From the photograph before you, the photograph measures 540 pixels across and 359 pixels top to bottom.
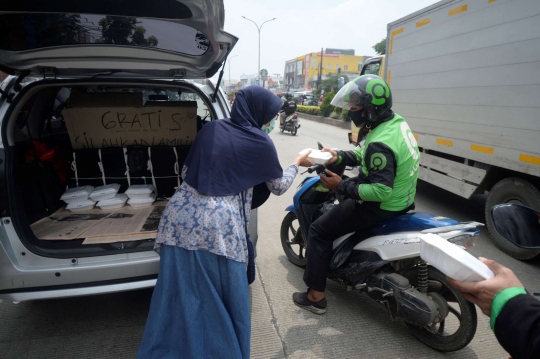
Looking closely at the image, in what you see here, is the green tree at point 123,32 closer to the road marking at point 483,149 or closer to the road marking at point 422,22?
the road marking at point 483,149

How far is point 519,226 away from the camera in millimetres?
1267

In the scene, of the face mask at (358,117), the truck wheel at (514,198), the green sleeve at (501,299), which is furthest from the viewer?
the truck wheel at (514,198)

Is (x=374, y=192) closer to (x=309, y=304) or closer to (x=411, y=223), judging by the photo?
(x=411, y=223)

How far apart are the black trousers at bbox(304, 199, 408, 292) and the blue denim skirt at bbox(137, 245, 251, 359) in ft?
2.80

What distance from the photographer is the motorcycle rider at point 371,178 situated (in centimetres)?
223

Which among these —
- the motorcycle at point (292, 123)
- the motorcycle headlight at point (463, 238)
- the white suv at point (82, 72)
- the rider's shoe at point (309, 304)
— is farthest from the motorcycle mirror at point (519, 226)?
the motorcycle at point (292, 123)

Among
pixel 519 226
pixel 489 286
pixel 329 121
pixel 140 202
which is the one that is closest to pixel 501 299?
pixel 489 286

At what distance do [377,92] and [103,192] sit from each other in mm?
2595

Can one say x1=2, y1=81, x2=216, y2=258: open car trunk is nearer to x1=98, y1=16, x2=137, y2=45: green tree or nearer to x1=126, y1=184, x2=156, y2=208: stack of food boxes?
x1=126, y1=184, x2=156, y2=208: stack of food boxes

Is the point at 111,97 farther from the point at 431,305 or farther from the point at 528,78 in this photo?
the point at 528,78

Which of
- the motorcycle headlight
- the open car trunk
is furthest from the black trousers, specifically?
→ the open car trunk

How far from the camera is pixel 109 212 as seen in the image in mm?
3271

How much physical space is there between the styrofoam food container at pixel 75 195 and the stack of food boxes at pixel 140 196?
0.36 meters

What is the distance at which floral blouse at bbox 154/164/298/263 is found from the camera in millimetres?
1942
